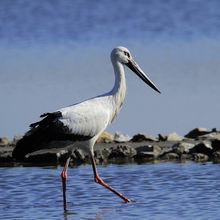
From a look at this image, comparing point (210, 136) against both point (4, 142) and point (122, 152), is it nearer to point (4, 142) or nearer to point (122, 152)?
point (122, 152)

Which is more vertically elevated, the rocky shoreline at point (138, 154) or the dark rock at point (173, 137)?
the dark rock at point (173, 137)

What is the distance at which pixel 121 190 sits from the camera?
1459cm

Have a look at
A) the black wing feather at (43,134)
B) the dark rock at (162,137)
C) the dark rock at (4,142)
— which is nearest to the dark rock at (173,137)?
the dark rock at (162,137)

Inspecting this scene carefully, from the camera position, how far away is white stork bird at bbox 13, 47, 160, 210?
13.4 meters

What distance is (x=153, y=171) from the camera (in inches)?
655

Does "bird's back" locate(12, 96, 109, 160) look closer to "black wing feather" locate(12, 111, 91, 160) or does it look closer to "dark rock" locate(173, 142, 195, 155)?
"black wing feather" locate(12, 111, 91, 160)

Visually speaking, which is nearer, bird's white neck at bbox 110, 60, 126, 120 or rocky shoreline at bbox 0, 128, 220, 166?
bird's white neck at bbox 110, 60, 126, 120

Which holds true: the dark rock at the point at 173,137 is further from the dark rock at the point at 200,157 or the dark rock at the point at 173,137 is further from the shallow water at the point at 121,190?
the shallow water at the point at 121,190

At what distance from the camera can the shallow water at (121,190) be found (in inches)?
486

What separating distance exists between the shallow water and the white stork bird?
1.13 ft

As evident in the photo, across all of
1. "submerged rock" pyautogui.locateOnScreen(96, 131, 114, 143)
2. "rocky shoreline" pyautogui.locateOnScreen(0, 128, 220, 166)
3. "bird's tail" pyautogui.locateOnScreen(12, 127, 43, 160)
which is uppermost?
"submerged rock" pyautogui.locateOnScreen(96, 131, 114, 143)

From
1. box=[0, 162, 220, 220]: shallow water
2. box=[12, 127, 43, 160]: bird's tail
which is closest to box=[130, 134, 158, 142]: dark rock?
box=[0, 162, 220, 220]: shallow water

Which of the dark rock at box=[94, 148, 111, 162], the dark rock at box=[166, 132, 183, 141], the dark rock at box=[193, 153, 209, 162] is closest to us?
the dark rock at box=[193, 153, 209, 162]

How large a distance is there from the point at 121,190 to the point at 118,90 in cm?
151
